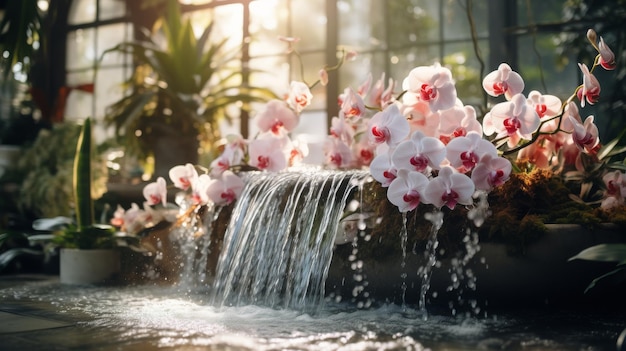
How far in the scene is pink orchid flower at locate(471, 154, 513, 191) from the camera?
2.09 m

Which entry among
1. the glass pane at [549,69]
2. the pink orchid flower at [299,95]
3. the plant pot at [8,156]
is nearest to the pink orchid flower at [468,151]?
the pink orchid flower at [299,95]

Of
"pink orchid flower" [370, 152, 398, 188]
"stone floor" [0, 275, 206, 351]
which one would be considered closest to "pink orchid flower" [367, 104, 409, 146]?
"pink orchid flower" [370, 152, 398, 188]

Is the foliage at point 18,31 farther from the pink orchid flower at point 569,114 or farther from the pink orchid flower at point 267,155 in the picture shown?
the pink orchid flower at point 569,114

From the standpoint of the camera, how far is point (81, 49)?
21.3ft

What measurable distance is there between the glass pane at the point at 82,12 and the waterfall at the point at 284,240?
14.4 feet

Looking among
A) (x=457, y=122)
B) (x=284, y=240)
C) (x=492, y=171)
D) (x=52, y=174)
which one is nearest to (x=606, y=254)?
(x=492, y=171)

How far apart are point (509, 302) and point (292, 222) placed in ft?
2.35

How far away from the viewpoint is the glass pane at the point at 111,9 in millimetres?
6176

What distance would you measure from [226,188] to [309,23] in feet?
9.19

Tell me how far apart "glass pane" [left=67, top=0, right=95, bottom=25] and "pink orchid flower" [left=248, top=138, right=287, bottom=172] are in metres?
4.11

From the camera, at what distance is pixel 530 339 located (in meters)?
1.75

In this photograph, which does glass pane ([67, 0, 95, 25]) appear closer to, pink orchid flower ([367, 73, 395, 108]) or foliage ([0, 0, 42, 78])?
foliage ([0, 0, 42, 78])

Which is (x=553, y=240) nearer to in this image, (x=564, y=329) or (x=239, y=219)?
(x=564, y=329)

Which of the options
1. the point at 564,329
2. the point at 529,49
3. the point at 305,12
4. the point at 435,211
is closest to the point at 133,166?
the point at 305,12
